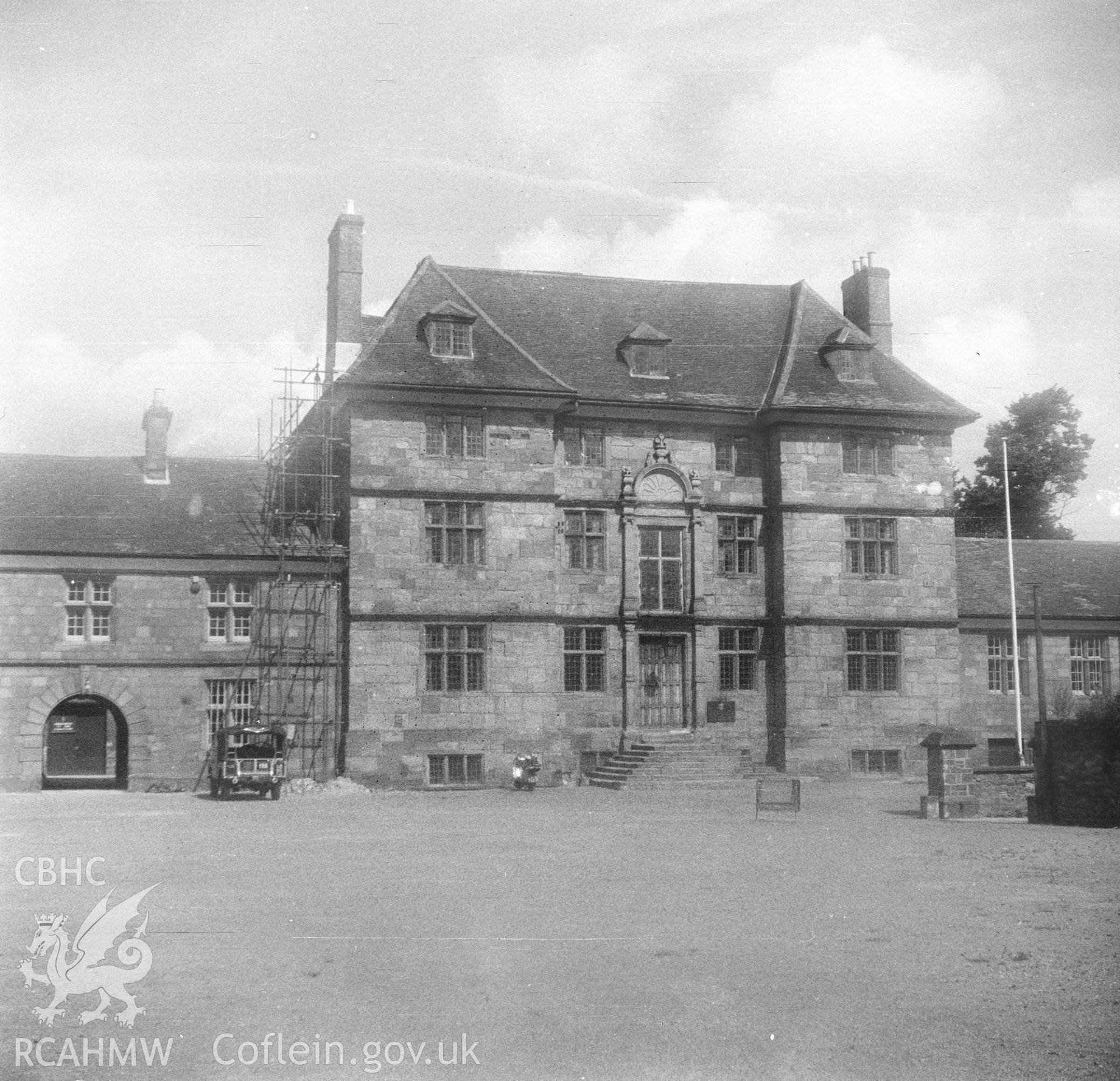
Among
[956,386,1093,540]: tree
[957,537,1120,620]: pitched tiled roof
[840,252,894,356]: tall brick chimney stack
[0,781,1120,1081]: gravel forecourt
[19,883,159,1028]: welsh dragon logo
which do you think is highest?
[840,252,894,356]: tall brick chimney stack

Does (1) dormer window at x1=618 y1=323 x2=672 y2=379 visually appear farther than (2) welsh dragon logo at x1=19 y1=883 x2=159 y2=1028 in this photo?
Yes

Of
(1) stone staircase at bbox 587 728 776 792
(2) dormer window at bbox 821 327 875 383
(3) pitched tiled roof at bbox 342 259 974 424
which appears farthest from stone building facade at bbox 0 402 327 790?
(2) dormer window at bbox 821 327 875 383

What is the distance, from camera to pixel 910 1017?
935cm

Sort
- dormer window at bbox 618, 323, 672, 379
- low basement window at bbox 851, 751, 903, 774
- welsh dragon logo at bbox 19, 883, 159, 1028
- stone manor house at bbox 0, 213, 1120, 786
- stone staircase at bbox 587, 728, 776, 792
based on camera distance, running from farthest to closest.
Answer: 1. dormer window at bbox 618, 323, 672, 379
2. low basement window at bbox 851, 751, 903, 774
3. stone manor house at bbox 0, 213, 1120, 786
4. stone staircase at bbox 587, 728, 776, 792
5. welsh dragon logo at bbox 19, 883, 159, 1028

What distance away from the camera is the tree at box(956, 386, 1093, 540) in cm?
4606

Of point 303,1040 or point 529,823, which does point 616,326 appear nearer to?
point 529,823

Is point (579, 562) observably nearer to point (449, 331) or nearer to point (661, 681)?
point (661, 681)

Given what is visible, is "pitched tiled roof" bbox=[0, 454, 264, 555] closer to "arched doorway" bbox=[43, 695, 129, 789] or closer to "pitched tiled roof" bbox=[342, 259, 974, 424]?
"pitched tiled roof" bbox=[342, 259, 974, 424]

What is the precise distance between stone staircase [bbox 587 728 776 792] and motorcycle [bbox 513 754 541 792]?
1679 millimetres

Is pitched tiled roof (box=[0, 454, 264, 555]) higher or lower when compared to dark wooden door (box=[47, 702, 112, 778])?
higher

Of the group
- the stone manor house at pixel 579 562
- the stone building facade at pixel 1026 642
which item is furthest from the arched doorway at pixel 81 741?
the stone building facade at pixel 1026 642

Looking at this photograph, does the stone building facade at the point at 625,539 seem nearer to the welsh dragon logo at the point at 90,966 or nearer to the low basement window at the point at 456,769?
the low basement window at the point at 456,769

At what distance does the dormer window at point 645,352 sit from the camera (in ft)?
110

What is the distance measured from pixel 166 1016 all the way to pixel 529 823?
43.0 feet
